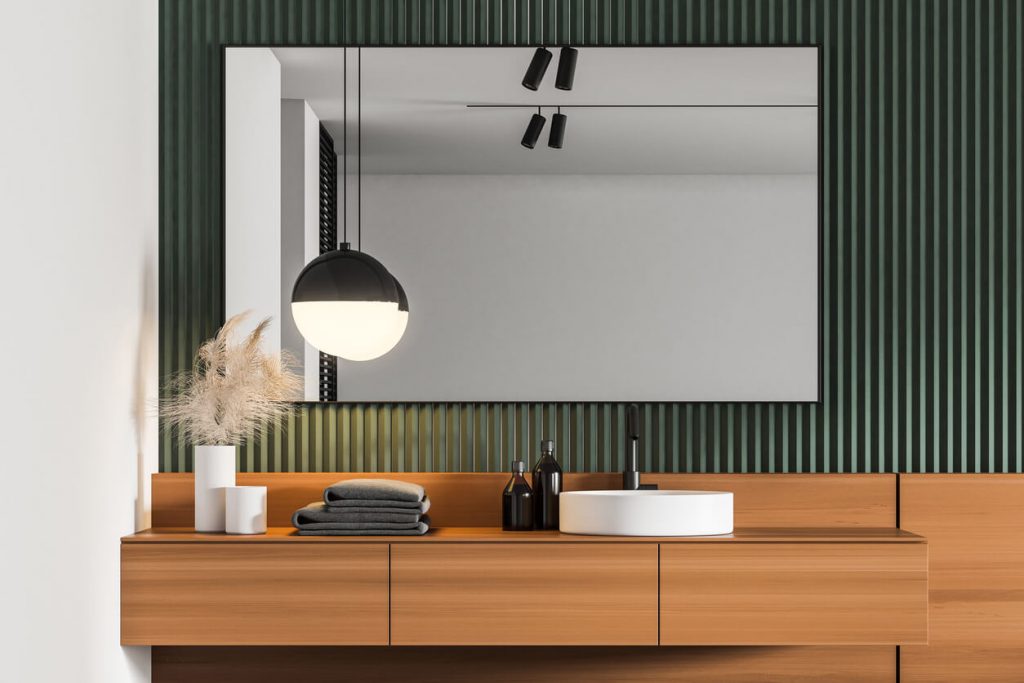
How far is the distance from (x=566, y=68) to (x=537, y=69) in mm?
77

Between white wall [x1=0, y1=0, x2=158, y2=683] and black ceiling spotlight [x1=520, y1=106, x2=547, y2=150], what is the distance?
95 cm

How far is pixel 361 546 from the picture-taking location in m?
2.42

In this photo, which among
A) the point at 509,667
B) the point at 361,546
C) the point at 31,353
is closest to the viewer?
the point at 31,353

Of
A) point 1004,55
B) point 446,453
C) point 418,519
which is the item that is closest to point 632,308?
point 446,453

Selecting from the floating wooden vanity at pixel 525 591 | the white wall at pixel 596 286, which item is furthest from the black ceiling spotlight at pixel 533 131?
the floating wooden vanity at pixel 525 591

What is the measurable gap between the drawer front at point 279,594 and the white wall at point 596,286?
515 millimetres

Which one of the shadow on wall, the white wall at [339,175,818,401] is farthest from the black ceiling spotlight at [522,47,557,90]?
the shadow on wall

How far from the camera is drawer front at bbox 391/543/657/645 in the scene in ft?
7.89

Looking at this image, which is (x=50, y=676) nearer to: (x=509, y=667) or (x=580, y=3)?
(x=509, y=667)

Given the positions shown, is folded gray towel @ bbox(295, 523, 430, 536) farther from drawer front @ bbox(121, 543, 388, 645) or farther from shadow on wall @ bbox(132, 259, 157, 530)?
shadow on wall @ bbox(132, 259, 157, 530)

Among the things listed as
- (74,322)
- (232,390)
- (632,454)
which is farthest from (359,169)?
(632,454)

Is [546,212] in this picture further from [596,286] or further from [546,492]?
[546,492]

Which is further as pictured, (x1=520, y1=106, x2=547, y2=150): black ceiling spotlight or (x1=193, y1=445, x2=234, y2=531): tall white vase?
(x1=520, y1=106, x2=547, y2=150): black ceiling spotlight

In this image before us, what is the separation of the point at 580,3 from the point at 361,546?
1.49 metres
